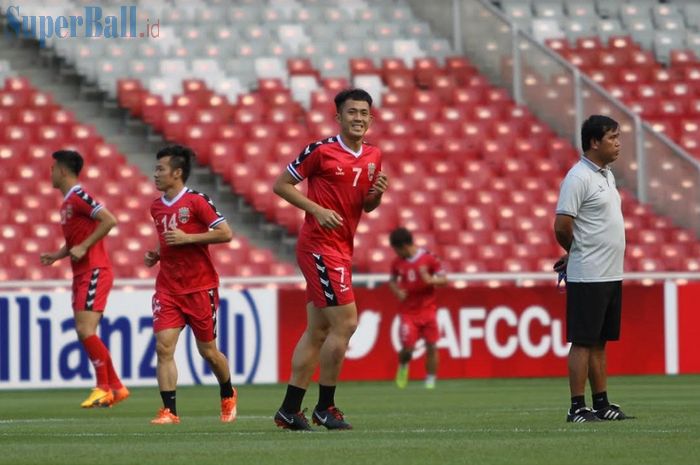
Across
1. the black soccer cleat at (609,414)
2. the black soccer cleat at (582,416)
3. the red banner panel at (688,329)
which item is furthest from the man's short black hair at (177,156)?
the red banner panel at (688,329)

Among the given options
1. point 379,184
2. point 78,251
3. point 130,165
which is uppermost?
point 130,165

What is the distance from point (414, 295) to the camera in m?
18.3

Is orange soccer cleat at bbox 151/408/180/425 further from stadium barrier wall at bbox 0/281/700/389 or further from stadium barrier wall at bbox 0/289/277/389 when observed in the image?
stadium barrier wall at bbox 0/281/700/389

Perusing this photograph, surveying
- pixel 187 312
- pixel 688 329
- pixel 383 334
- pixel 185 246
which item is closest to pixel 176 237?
pixel 185 246

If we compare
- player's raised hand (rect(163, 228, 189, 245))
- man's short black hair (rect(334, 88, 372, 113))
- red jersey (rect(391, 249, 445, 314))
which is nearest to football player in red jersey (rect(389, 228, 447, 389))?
red jersey (rect(391, 249, 445, 314))

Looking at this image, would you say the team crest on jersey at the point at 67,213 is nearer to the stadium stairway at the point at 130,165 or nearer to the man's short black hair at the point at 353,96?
the man's short black hair at the point at 353,96

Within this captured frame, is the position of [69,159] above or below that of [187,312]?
above

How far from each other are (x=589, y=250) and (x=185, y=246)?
291 centimetres

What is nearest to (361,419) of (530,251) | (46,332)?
(46,332)

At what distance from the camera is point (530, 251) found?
22.0m

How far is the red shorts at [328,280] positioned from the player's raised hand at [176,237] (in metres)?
1.46

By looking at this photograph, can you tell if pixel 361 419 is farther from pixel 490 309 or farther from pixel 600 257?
pixel 490 309

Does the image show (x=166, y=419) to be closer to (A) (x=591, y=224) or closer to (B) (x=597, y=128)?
(A) (x=591, y=224)

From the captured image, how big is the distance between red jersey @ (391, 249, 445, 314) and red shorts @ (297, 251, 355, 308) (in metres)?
8.43
